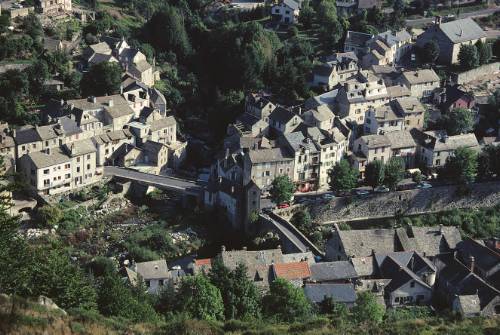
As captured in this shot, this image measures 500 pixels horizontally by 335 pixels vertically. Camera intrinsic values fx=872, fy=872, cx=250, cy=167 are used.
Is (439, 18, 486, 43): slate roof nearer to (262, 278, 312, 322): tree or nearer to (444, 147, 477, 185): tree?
(444, 147, 477, 185): tree

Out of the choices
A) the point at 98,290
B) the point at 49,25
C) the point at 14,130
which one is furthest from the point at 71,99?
the point at 98,290

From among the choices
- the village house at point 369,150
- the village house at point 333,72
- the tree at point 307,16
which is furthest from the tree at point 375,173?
the tree at point 307,16

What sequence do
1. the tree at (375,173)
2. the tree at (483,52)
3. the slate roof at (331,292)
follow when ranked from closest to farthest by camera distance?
the slate roof at (331,292) → the tree at (375,173) → the tree at (483,52)

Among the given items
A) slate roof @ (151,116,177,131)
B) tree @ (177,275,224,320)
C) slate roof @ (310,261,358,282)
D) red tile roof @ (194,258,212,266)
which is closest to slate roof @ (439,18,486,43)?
slate roof @ (151,116,177,131)

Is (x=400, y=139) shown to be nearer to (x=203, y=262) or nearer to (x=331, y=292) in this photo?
(x=331, y=292)

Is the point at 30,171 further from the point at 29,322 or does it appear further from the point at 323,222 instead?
the point at 29,322

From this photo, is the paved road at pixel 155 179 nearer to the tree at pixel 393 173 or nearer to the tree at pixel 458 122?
the tree at pixel 393 173

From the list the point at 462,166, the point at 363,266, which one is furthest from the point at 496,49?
the point at 363,266
